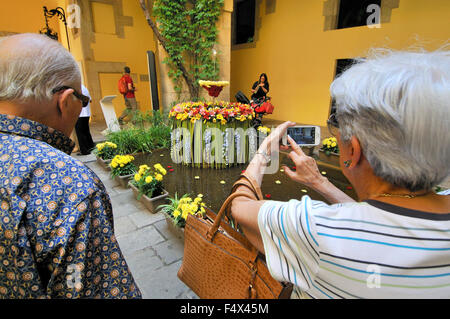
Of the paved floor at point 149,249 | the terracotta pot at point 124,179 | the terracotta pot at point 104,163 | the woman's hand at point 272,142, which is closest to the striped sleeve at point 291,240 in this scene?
the woman's hand at point 272,142

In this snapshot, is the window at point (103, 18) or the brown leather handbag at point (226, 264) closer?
the brown leather handbag at point (226, 264)

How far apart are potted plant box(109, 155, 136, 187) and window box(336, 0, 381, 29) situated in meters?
7.67

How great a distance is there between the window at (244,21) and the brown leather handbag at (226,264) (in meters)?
10.4

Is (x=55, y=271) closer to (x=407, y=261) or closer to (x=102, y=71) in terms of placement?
(x=407, y=261)

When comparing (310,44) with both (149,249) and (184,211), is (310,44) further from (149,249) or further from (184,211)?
(149,249)

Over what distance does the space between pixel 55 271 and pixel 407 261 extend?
35.9 inches

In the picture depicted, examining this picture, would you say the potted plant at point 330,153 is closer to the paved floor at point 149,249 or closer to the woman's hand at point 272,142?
the paved floor at point 149,249

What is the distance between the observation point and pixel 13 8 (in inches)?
315

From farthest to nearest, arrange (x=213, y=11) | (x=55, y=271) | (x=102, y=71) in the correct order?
(x=102, y=71)
(x=213, y=11)
(x=55, y=271)

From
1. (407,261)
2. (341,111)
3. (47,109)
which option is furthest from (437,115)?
(47,109)

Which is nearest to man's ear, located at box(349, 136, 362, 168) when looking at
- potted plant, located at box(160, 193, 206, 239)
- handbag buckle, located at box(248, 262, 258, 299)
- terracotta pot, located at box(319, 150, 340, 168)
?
handbag buckle, located at box(248, 262, 258, 299)

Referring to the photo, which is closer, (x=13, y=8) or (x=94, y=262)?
(x=94, y=262)

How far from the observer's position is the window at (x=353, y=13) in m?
6.51

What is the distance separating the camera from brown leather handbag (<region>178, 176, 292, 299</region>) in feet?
2.60
